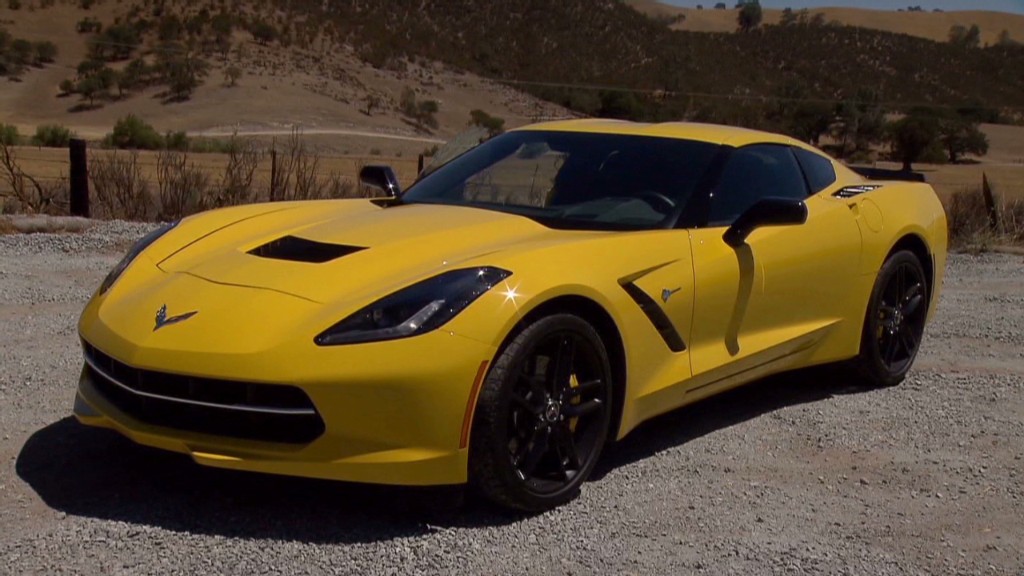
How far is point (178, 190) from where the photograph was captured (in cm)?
1228

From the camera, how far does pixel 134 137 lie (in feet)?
103

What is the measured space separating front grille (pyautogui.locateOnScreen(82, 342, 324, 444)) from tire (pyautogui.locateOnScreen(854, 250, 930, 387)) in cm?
323

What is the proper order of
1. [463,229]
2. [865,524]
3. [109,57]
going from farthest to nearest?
[109,57] → [463,229] → [865,524]

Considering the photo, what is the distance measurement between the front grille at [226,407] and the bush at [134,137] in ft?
91.6

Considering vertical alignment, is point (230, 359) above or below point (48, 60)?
above

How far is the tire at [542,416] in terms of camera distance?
3951mm

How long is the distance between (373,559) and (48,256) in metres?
6.66

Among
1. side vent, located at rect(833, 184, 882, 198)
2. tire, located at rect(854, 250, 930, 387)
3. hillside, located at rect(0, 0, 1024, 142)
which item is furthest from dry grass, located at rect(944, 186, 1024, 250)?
hillside, located at rect(0, 0, 1024, 142)

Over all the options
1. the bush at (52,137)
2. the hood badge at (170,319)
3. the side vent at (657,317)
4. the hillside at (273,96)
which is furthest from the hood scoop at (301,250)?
the hillside at (273,96)

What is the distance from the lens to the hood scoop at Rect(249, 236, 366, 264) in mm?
4367

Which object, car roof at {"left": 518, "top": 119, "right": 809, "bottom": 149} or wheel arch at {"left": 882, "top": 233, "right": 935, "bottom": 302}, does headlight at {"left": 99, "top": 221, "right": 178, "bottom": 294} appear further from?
wheel arch at {"left": 882, "top": 233, "right": 935, "bottom": 302}

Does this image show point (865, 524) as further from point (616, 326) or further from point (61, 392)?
point (61, 392)

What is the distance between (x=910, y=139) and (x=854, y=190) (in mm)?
33397

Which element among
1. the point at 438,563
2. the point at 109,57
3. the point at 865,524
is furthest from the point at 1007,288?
the point at 109,57
